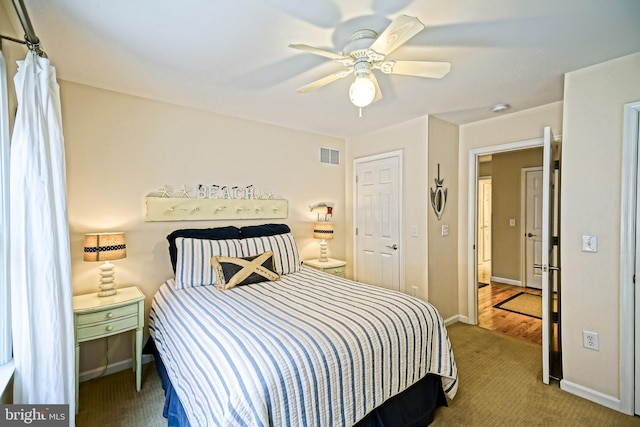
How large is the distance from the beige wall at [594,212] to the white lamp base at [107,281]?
3.51 m

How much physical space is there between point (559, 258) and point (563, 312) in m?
0.42

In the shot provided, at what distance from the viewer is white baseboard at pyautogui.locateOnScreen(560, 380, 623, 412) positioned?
77.2 inches

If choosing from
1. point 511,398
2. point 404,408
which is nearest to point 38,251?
point 404,408

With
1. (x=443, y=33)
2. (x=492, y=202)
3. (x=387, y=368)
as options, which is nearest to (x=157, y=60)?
(x=443, y=33)

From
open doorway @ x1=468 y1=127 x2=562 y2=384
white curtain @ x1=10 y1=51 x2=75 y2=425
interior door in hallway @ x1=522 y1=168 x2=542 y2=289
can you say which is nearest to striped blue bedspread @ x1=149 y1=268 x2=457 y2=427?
white curtain @ x1=10 y1=51 x2=75 y2=425

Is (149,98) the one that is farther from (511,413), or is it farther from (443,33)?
(511,413)

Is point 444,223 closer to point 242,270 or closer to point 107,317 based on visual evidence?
point 242,270

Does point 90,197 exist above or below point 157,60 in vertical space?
below

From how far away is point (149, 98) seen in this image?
2.67 m

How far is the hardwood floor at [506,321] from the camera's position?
10.3ft

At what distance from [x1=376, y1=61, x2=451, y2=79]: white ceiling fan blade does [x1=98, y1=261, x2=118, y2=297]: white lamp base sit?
2.49 meters

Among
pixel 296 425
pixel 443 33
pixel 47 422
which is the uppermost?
pixel 443 33

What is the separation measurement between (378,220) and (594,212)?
209 cm

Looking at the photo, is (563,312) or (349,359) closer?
(349,359)
